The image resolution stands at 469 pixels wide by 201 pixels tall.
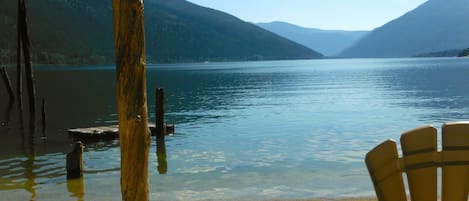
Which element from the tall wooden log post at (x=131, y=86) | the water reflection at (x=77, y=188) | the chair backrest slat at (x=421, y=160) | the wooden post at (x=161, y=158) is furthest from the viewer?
the wooden post at (x=161, y=158)


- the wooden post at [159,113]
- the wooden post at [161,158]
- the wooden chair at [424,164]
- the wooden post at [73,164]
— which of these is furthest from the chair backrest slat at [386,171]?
the wooden post at [159,113]

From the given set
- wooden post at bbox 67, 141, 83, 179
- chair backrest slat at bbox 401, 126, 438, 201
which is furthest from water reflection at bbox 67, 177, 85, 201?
chair backrest slat at bbox 401, 126, 438, 201

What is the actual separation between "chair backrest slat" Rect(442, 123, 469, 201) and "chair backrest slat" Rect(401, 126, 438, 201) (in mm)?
90

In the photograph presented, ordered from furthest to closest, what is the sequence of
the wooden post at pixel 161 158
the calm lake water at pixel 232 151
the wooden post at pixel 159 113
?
1. the wooden post at pixel 159 113
2. the wooden post at pixel 161 158
3. the calm lake water at pixel 232 151

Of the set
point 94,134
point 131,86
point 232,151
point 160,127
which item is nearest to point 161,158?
point 232,151

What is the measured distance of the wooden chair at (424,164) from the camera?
361 cm

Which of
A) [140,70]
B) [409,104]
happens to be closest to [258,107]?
[409,104]

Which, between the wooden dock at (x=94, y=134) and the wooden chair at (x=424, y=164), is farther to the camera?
the wooden dock at (x=94, y=134)

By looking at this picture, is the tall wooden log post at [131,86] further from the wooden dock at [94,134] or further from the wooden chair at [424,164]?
the wooden dock at [94,134]

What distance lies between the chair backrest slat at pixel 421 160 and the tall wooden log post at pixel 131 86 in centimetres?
278

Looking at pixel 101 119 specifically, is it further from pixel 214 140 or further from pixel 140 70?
pixel 140 70

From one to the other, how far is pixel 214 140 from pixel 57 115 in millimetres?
18011

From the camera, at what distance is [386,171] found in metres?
3.77

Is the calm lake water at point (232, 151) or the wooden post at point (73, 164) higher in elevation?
the wooden post at point (73, 164)
